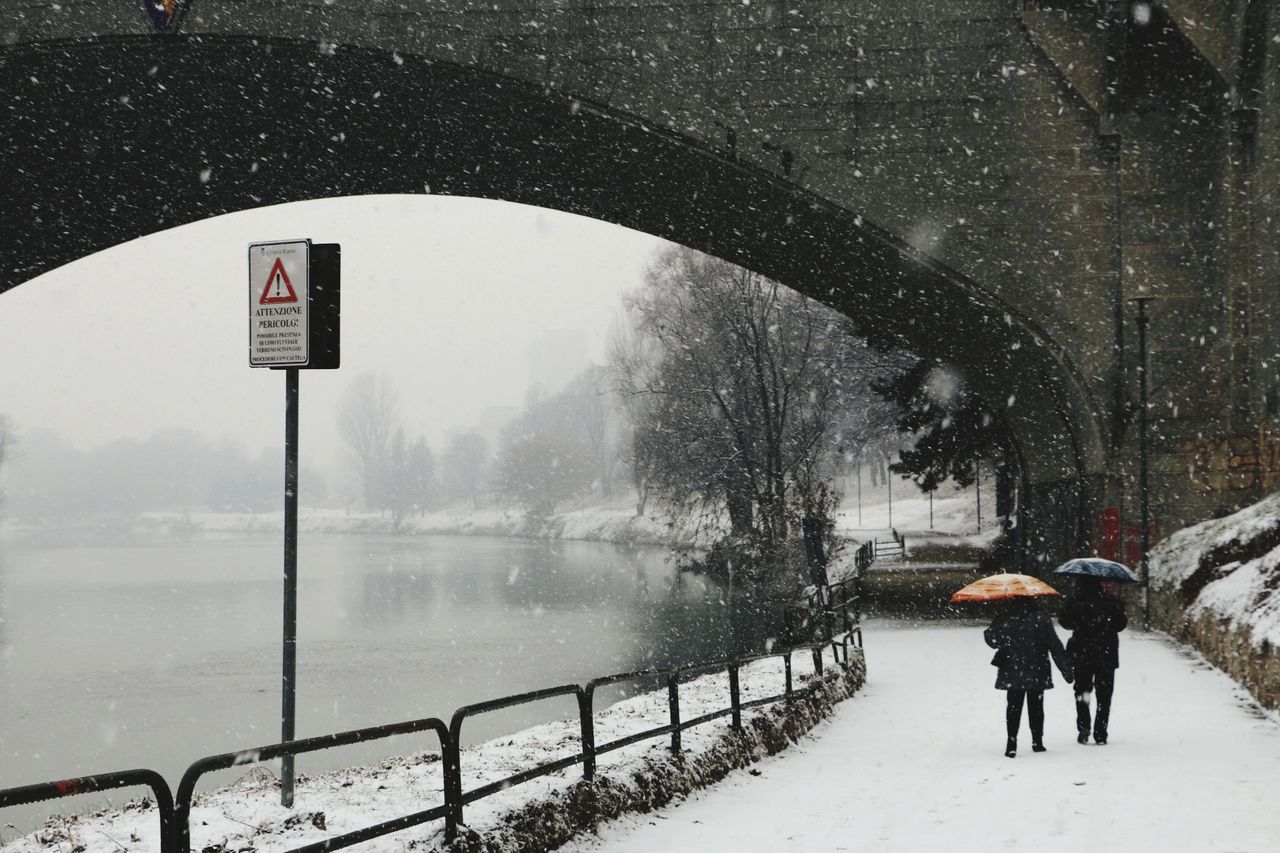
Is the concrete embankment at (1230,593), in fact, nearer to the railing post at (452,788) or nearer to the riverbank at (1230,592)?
the riverbank at (1230,592)

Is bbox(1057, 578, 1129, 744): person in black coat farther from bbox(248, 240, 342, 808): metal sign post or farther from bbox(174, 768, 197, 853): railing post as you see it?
bbox(174, 768, 197, 853): railing post

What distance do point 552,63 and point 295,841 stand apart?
15.8m

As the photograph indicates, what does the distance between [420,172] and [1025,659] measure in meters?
17.5

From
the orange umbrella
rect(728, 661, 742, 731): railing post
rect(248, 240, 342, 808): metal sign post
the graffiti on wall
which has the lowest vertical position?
rect(728, 661, 742, 731): railing post

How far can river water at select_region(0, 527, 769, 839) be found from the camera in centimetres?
2034

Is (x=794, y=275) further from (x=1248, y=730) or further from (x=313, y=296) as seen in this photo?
(x=313, y=296)

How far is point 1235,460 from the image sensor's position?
19578mm

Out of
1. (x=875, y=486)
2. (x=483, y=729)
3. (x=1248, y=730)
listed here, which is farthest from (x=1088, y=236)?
(x=875, y=486)

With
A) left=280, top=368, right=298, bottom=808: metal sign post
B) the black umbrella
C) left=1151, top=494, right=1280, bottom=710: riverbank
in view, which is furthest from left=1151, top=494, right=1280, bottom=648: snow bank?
left=280, top=368, right=298, bottom=808: metal sign post

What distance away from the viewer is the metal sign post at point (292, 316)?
5.56m

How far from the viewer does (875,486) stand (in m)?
104

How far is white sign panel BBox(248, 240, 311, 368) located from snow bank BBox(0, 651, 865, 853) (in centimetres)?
216

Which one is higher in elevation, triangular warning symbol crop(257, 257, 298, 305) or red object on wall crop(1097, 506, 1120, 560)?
triangular warning symbol crop(257, 257, 298, 305)

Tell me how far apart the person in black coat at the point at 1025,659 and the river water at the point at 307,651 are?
1087 cm
